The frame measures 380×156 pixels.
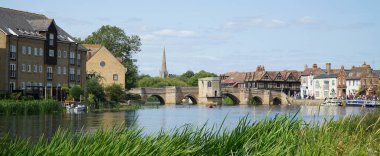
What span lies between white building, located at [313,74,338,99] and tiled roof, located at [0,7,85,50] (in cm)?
8612

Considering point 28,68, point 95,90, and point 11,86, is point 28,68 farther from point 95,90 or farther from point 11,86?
point 95,90

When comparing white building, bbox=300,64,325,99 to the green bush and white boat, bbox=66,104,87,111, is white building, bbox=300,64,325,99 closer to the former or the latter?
the green bush

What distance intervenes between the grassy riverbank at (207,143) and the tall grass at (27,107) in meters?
38.6

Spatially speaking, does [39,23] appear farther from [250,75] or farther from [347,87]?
[250,75]

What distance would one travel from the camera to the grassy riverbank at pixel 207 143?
11.7 meters

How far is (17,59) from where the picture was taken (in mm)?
66125

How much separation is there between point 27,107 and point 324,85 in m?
107

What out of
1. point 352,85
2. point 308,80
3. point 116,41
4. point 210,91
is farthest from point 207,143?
point 308,80

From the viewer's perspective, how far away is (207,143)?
45.4 feet

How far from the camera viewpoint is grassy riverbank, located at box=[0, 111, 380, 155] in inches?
459

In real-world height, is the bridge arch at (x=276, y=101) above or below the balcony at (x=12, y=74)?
below

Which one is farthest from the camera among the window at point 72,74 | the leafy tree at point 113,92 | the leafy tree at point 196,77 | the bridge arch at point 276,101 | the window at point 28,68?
the leafy tree at point 196,77

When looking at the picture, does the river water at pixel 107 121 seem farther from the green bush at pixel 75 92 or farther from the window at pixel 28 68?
the window at pixel 28 68

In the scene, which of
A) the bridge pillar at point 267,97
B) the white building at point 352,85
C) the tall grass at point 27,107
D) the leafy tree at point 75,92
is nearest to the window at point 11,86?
the leafy tree at point 75,92
